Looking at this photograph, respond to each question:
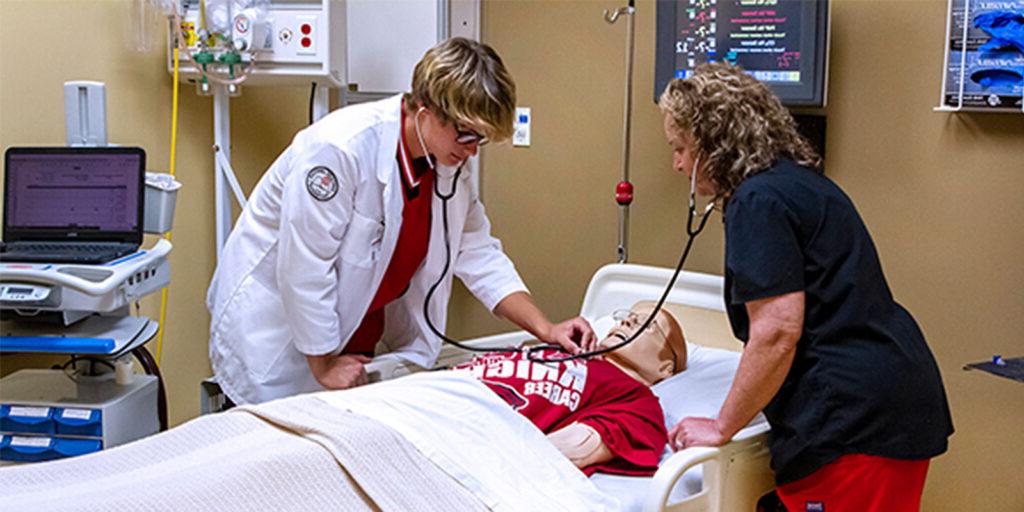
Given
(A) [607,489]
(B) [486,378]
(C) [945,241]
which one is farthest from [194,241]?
(C) [945,241]

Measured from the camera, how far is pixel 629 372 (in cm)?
222

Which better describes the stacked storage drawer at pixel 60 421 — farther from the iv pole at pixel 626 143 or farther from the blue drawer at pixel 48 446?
the iv pole at pixel 626 143

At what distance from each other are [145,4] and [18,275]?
113 cm

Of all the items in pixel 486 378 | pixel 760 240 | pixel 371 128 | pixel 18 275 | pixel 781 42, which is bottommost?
pixel 486 378

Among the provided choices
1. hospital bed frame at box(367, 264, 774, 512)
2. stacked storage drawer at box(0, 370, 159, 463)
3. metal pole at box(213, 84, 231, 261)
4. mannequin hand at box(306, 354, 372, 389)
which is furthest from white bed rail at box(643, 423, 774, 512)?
metal pole at box(213, 84, 231, 261)

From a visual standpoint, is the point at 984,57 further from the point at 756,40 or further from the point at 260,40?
the point at 260,40

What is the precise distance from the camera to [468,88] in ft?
6.12

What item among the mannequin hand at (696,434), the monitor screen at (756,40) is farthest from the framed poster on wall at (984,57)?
the mannequin hand at (696,434)

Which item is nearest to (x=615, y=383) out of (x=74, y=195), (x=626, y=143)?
(x=626, y=143)

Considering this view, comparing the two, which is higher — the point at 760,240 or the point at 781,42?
the point at 781,42

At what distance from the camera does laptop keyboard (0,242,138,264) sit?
81.0 inches

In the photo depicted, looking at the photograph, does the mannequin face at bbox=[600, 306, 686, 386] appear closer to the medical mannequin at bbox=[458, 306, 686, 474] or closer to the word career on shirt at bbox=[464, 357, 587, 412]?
the medical mannequin at bbox=[458, 306, 686, 474]

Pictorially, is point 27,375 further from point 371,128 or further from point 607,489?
point 607,489

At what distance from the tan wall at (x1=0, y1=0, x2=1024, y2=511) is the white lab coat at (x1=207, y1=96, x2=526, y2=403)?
2.40 ft
